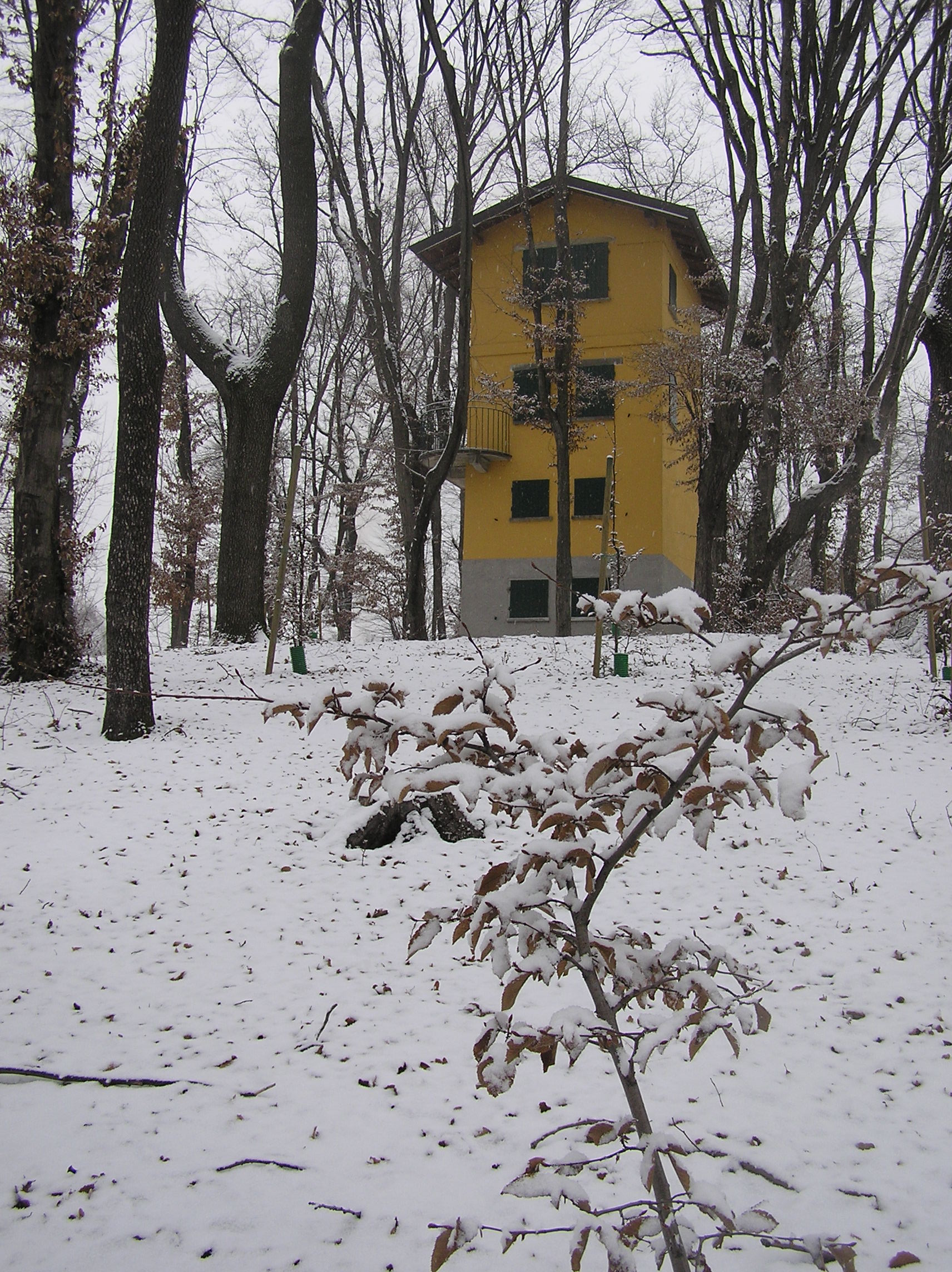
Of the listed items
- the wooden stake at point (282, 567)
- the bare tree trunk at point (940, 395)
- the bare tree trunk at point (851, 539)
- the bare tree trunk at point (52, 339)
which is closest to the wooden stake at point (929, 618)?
the bare tree trunk at point (940, 395)

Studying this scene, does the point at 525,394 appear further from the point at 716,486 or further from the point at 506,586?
the point at 716,486

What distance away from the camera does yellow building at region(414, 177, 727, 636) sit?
18.5 m

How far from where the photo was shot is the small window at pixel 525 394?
621 inches

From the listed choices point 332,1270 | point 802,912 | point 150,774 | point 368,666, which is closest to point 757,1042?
point 802,912

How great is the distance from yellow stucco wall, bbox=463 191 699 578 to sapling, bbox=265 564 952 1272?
16602 millimetres

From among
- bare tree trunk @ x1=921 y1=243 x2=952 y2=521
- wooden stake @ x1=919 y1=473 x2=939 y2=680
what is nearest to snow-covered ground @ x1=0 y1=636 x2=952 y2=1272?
wooden stake @ x1=919 y1=473 x2=939 y2=680

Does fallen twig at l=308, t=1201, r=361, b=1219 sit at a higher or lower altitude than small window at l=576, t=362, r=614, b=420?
lower

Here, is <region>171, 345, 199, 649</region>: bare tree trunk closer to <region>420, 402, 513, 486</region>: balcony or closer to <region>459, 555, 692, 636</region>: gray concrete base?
<region>420, 402, 513, 486</region>: balcony

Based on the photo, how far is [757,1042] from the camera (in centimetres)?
322

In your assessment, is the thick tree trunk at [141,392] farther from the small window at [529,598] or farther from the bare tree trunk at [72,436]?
the small window at [529,598]

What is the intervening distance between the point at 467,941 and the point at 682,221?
61.6 feet

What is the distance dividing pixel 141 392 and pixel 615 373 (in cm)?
1362

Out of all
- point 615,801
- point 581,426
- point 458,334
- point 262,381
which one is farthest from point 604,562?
point 581,426

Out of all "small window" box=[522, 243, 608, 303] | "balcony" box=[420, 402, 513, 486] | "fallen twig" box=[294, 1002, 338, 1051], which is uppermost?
"small window" box=[522, 243, 608, 303]
